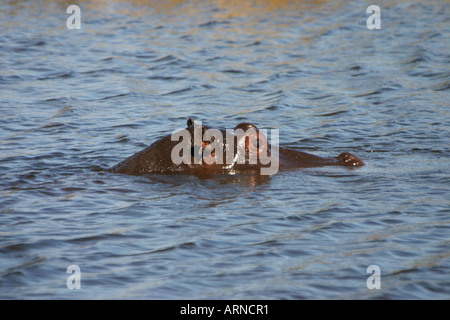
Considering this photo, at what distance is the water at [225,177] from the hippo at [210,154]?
179mm

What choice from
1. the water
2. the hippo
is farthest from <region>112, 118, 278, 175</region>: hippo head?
the water

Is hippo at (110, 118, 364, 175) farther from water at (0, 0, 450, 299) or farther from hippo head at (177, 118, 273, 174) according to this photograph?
water at (0, 0, 450, 299)

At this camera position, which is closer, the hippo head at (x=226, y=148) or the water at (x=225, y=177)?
the water at (x=225, y=177)

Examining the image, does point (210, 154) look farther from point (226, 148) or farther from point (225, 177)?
point (225, 177)

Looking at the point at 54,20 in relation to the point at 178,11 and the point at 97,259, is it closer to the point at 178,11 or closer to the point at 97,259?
the point at 178,11

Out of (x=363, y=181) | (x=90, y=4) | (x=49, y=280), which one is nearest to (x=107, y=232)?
(x=49, y=280)

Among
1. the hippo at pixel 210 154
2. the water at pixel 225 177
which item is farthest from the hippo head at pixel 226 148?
the water at pixel 225 177

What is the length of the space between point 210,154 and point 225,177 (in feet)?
1.05

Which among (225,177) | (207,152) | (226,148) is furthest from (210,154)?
(225,177)

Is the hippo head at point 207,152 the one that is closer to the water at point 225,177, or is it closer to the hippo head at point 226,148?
the hippo head at point 226,148

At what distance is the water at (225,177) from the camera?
616 centimetres

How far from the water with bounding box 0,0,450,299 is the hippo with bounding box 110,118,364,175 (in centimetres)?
18

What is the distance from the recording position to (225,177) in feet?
28.0

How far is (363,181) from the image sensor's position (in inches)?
339
